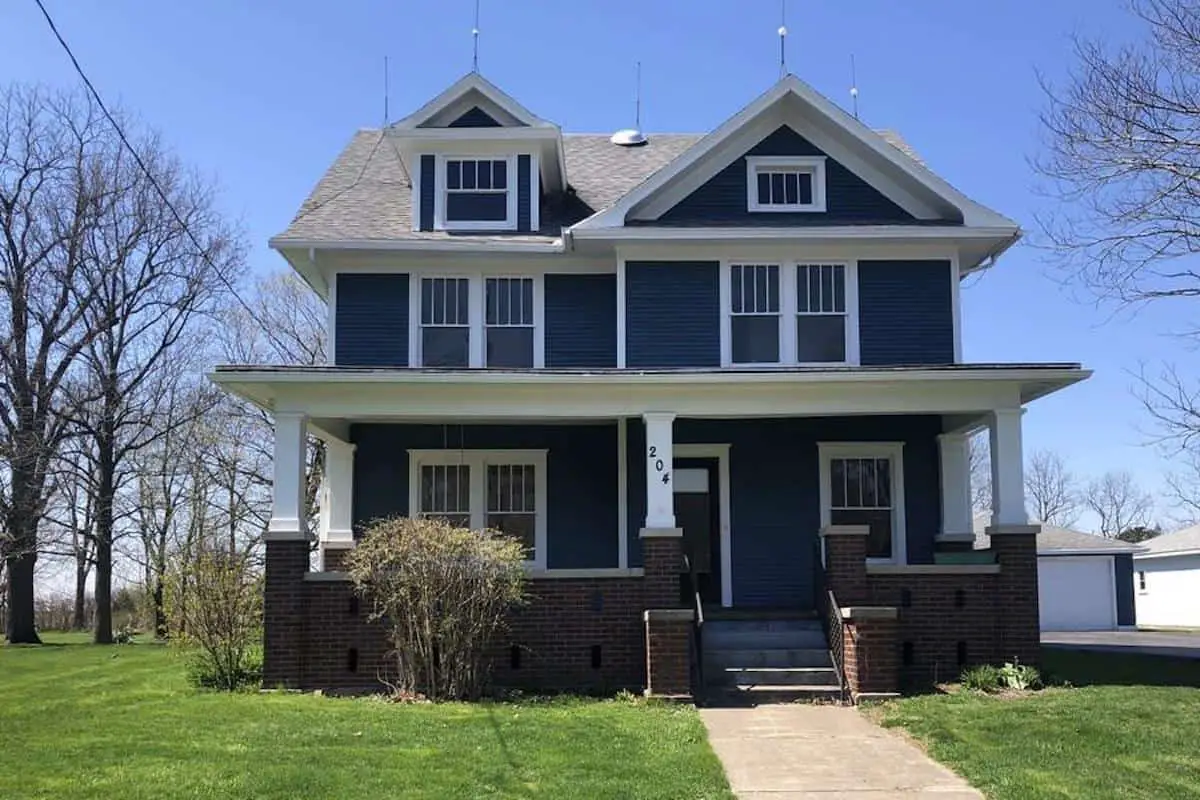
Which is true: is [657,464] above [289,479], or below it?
above

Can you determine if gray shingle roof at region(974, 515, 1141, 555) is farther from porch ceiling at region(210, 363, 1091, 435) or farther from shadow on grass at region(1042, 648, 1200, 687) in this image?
porch ceiling at region(210, 363, 1091, 435)

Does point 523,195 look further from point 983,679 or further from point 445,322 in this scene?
point 983,679

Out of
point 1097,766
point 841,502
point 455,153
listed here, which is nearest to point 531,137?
point 455,153

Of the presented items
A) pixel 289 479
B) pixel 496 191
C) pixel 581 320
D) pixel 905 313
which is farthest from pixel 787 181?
pixel 289 479

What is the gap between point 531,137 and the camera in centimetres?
1750

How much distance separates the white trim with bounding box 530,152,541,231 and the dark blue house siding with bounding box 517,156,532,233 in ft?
0.07

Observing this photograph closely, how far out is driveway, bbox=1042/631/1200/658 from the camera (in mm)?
21547

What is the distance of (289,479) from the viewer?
14.4 metres

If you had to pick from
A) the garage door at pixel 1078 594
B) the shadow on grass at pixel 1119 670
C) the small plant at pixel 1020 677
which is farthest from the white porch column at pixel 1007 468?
the garage door at pixel 1078 594

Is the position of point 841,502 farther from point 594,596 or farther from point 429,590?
point 429,590

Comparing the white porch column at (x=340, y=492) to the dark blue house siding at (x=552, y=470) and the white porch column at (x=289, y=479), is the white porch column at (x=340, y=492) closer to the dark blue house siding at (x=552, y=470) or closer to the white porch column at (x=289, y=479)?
the dark blue house siding at (x=552, y=470)

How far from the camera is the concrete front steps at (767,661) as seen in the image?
1357 cm

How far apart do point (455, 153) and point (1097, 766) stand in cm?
1226

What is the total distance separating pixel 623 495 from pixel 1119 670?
7.06 metres
